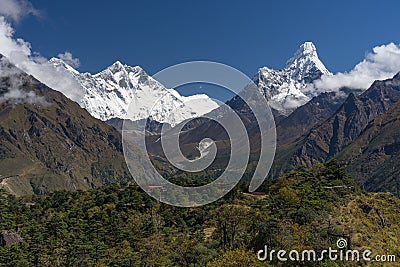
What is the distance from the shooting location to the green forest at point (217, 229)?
1543 inches

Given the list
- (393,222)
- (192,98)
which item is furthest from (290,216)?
(192,98)

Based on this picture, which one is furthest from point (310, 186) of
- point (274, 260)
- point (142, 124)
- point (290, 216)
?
point (142, 124)

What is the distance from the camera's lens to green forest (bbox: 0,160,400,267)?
39188mm

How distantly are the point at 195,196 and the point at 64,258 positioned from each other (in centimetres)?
1917

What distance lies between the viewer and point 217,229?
56.2m

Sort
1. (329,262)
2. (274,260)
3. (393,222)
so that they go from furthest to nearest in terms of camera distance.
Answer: (393,222)
(274,260)
(329,262)

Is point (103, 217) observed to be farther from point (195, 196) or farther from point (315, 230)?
point (315, 230)

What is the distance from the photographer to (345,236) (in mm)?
36281

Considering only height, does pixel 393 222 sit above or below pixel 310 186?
below

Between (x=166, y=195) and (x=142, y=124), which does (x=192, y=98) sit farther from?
(x=166, y=195)

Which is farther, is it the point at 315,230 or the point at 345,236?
the point at 315,230

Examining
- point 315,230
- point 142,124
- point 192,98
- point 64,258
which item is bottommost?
point 64,258

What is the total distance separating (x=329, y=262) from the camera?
31.9 metres

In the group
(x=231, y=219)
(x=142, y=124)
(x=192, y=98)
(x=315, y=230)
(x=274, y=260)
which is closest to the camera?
(x=142, y=124)
